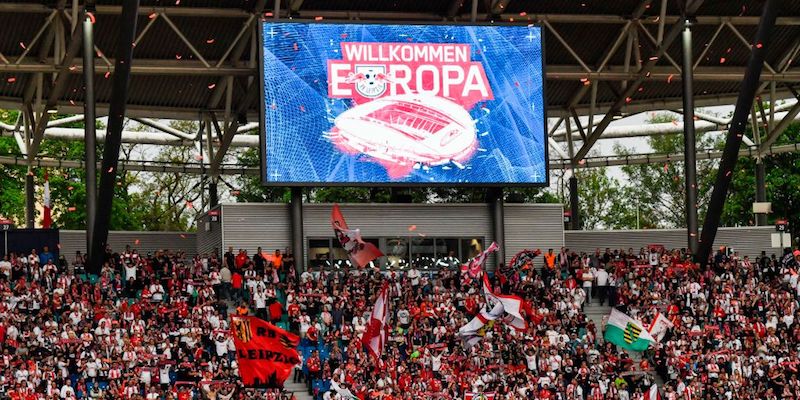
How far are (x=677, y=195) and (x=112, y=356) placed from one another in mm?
57577

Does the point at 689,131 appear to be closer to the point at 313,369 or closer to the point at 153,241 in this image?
the point at 313,369

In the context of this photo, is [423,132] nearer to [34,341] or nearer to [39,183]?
[34,341]

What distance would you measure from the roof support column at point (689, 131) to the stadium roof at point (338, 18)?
2.91 feet

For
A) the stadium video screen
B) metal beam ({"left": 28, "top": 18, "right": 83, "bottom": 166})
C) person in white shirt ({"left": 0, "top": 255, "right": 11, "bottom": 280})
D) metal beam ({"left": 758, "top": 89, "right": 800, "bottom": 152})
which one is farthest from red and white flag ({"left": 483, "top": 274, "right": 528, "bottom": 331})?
metal beam ({"left": 758, "top": 89, "right": 800, "bottom": 152})

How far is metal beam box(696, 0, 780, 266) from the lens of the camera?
38719 millimetres

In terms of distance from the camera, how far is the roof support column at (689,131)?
45719 millimetres

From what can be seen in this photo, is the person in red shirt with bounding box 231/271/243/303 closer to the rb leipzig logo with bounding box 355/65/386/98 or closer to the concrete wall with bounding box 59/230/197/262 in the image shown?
the rb leipzig logo with bounding box 355/65/386/98

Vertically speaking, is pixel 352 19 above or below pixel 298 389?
above

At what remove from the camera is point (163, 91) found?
4994 centimetres

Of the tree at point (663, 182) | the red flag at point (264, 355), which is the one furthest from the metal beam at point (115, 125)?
the tree at point (663, 182)

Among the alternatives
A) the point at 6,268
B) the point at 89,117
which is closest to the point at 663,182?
the point at 89,117

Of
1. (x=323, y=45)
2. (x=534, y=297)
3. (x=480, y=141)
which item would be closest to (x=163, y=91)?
(x=323, y=45)

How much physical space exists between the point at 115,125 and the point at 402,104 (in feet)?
36.2

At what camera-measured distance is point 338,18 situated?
46438mm
